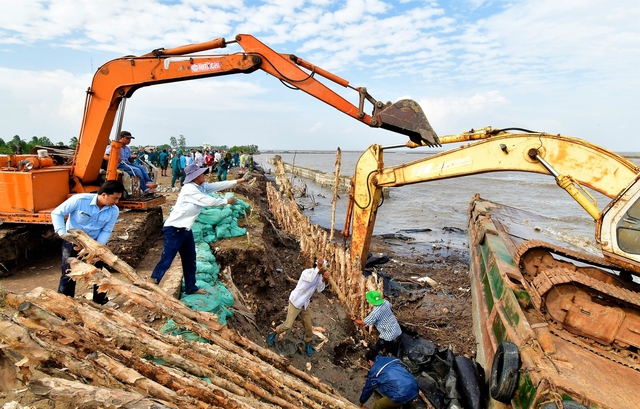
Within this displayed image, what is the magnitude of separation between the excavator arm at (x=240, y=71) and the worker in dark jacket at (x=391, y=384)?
2.81 m

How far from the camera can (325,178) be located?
2984cm

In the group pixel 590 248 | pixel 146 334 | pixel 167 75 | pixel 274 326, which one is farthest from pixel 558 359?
pixel 590 248

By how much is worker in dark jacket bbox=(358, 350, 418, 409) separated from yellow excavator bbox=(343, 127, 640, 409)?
87 centimetres

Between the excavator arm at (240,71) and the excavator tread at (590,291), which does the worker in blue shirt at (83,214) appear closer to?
the excavator arm at (240,71)

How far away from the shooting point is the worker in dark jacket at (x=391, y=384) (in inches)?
152

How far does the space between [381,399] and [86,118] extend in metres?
5.65

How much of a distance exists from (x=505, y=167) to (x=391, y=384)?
358 centimetres

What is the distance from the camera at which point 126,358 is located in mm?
2049

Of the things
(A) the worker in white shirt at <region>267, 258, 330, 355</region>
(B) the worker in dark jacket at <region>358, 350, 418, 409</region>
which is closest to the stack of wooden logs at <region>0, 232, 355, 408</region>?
(B) the worker in dark jacket at <region>358, 350, 418, 409</region>

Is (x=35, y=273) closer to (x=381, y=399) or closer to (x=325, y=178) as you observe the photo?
(x=381, y=399)

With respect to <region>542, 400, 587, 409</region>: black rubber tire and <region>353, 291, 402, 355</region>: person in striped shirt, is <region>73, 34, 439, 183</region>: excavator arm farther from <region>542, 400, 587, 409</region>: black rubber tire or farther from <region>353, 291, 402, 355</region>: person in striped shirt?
<region>542, 400, 587, 409</region>: black rubber tire

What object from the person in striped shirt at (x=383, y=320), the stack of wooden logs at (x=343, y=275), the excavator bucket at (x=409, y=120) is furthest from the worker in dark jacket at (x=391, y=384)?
the excavator bucket at (x=409, y=120)

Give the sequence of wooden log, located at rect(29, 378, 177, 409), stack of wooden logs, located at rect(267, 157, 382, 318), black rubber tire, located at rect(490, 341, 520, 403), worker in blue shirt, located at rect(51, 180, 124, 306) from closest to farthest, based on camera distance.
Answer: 1. wooden log, located at rect(29, 378, 177, 409)
2. black rubber tire, located at rect(490, 341, 520, 403)
3. worker in blue shirt, located at rect(51, 180, 124, 306)
4. stack of wooden logs, located at rect(267, 157, 382, 318)

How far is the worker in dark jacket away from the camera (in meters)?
3.87
